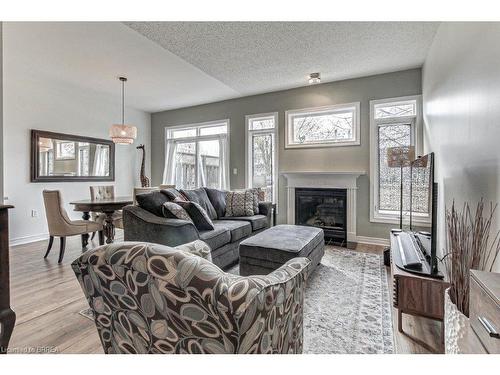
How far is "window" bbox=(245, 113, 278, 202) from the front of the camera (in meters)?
5.08

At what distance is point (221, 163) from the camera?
18.7 ft

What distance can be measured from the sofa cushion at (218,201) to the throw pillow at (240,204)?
0.07 metres

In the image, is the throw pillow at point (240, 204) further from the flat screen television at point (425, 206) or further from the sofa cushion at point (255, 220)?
the flat screen television at point (425, 206)

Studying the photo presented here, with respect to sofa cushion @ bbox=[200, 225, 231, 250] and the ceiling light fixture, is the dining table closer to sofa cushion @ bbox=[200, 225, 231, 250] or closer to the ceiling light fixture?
sofa cushion @ bbox=[200, 225, 231, 250]

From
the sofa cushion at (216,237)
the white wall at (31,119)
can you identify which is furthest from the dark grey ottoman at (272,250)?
the white wall at (31,119)

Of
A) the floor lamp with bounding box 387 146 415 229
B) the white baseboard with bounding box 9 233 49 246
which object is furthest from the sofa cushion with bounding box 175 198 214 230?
the white baseboard with bounding box 9 233 49 246

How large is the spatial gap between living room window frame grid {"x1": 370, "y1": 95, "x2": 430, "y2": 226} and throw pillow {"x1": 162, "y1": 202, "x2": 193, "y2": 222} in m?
3.04

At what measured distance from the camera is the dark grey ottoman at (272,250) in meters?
2.36

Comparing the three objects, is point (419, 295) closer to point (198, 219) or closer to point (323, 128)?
point (198, 219)

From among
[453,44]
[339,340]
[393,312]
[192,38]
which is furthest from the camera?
[192,38]
